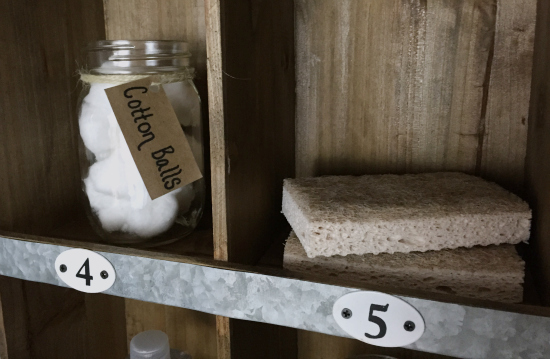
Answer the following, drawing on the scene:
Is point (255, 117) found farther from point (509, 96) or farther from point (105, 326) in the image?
point (105, 326)

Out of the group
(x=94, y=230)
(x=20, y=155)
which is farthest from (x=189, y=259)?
(x=20, y=155)

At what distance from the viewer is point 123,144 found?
0.59 m

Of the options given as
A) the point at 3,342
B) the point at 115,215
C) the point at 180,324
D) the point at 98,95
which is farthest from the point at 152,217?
the point at 180,324

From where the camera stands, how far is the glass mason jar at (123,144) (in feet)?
1.94

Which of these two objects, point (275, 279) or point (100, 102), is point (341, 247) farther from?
point (100, 102)

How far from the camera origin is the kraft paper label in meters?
0.54

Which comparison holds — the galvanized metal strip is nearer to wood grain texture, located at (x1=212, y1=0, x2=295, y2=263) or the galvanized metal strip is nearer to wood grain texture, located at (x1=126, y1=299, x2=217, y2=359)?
wood grain texture, located at (x1=212, y1=0, x2=295, y2=263)

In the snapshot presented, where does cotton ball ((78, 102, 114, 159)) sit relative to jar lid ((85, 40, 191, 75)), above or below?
below

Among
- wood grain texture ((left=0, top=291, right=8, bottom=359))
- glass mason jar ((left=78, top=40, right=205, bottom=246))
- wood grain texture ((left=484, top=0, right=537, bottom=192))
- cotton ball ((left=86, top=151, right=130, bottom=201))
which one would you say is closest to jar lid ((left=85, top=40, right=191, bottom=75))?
glass mason jar ((left=78, top=40, right=205, bottom=246))

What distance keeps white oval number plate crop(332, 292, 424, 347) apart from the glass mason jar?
27 cm

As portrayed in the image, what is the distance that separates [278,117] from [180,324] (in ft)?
1.58

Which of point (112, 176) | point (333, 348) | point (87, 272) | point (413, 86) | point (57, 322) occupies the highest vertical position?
point (413, 86)

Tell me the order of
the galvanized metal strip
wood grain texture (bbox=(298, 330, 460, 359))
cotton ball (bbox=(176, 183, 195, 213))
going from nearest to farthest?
the galvanized metal strip
cotton ball (bbox=(176, 183, 195, 213))
wood grain texture (bbox=(298, 330, 460, 359))

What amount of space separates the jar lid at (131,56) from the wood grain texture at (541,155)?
48cm
